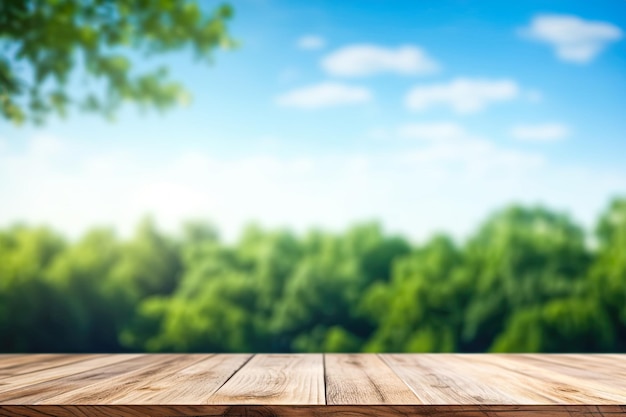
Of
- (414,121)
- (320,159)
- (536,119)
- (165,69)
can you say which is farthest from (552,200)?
(165,69)

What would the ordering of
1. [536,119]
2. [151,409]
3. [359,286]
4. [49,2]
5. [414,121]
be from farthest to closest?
1. [414,121]
2. [536,119]
3. [359,286]
4. [49,2]
5. [151,409]

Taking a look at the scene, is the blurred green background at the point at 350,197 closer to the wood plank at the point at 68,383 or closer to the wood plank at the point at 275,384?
the wood plank at the point at 68,383

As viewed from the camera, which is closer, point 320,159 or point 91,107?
point 91,107

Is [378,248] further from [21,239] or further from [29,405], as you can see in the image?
[29,405]

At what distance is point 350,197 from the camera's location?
755cm

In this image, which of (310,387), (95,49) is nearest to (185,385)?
(310,387)

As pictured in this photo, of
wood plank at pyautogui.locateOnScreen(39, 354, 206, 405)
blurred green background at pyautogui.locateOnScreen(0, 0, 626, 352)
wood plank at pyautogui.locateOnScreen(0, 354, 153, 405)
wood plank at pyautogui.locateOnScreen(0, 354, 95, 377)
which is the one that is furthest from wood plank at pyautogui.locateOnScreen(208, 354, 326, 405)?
blurred green background at pyautogui.locateOnScreen(0, 0, 626, 352)

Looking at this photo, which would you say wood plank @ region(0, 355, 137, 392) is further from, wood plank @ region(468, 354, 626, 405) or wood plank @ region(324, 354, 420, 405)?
wood plank @ region(468, 354, 626, 405)

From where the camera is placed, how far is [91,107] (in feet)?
13.3

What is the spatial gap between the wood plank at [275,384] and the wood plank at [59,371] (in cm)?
31

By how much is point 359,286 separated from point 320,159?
6.83 feet

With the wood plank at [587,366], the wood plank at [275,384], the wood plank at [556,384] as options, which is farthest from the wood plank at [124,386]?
the wood plank at [587,366]

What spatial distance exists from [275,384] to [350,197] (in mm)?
6578

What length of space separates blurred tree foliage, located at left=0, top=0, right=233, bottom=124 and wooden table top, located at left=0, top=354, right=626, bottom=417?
2865 mm
